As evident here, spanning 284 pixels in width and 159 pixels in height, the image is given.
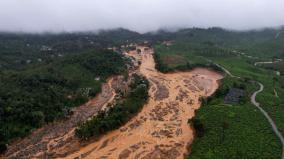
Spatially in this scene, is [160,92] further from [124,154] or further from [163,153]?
[124,154]

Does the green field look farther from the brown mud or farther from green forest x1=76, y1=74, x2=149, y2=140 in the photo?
green forest x1=76, y1=74, x2=149, y2=140

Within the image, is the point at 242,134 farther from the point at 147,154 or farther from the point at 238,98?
the point at 238,98

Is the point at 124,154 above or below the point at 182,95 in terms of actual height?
below

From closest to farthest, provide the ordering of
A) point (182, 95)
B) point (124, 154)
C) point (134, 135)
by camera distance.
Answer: point (124, 154), point (134, 135), point (182, 95)

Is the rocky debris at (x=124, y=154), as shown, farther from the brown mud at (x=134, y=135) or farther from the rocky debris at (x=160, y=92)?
the rocky debris at (x=160, y=92)

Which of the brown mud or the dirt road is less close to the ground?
the dirt road

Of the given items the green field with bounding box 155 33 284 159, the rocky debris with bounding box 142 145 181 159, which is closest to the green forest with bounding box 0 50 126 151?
the rocky debris with bounding box 142 145 181 159

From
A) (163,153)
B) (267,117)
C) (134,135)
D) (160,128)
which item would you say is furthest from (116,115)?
(267,117)

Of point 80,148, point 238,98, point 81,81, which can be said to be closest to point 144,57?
point 81,81
